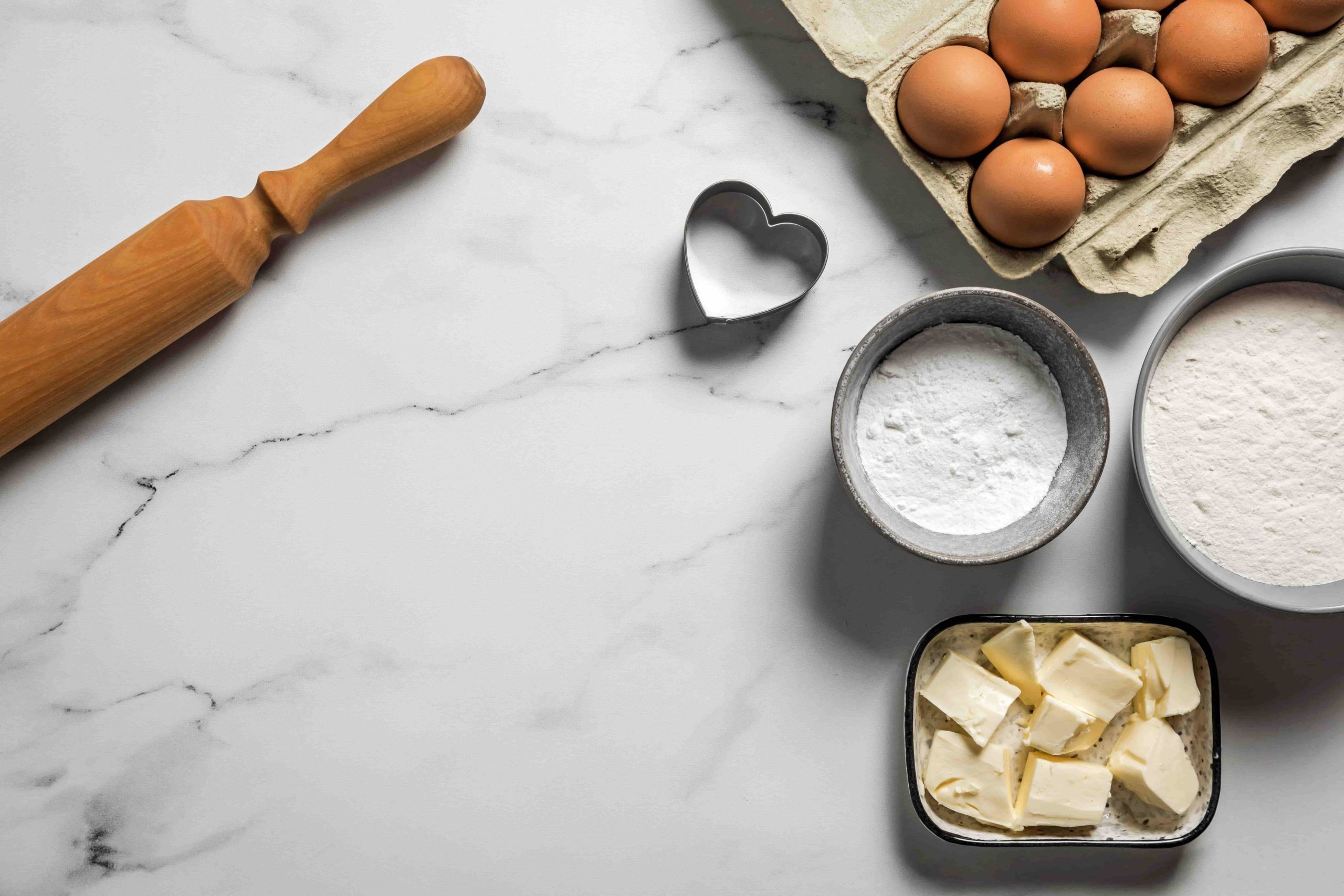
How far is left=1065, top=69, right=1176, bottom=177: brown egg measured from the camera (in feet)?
2.83

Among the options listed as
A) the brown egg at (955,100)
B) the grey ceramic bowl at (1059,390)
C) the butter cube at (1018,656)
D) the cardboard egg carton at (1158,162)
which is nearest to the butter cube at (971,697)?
the butter cube at (1018,656)

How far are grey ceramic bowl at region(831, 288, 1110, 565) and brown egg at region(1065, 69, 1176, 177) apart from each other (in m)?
0.18

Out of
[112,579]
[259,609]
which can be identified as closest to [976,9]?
[259,609]

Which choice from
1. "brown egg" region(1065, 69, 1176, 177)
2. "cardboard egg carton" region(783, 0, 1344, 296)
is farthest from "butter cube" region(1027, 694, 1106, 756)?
"brown egg" region(1065, 69, 1176, 177)

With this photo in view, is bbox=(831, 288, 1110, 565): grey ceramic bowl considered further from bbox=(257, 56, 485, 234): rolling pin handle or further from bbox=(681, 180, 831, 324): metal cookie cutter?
bbox=(257, 56, 485, 234): rolling pin handle

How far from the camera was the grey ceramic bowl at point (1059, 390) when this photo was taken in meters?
0.87

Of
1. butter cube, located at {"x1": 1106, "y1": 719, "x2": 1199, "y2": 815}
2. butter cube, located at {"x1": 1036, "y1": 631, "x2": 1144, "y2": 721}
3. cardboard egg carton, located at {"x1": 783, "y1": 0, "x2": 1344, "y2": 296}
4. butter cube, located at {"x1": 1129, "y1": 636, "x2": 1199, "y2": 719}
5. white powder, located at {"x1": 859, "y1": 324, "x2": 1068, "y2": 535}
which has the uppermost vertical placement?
cardboard egg carton, located at {"x1": 783, "y1": 0, "x2": 1344, "y2": 296}

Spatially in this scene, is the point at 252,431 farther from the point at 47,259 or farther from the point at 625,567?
the point at 625,567

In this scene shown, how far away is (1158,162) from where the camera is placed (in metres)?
0.92

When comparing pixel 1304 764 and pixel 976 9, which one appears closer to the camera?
pixel 976 9

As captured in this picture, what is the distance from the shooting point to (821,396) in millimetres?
1015

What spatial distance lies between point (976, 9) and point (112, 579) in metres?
1.19

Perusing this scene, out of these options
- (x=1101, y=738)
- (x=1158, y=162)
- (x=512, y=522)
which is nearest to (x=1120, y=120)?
(x=1158, y=162)

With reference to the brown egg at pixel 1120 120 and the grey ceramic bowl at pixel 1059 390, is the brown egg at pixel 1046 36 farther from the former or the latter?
the grey ceramic bowl at pixel 1059 390
